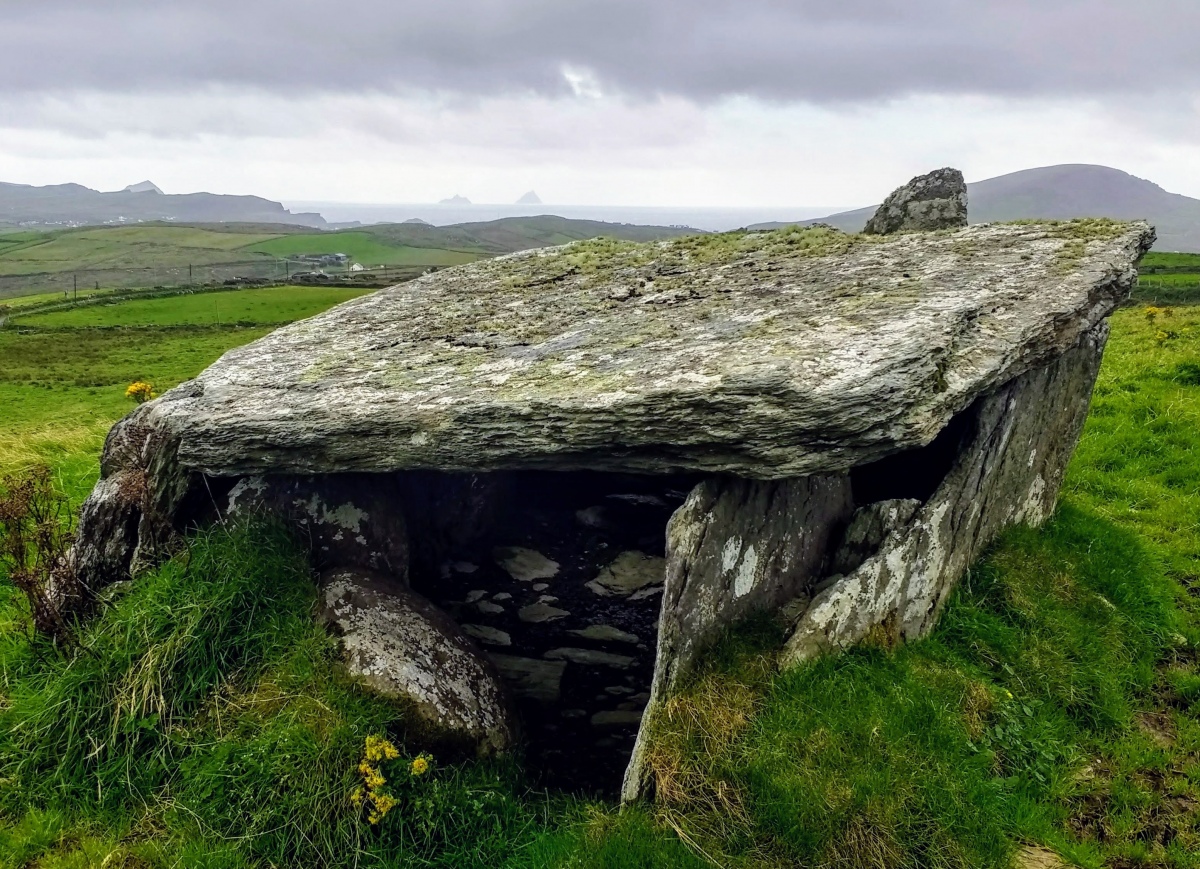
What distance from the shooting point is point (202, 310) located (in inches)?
2699

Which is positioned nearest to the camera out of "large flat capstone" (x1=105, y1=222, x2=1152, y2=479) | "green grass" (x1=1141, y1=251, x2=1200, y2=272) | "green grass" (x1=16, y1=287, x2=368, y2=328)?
"large flat capstone" (x1=105, y1=222, x2=1152, y2=479)

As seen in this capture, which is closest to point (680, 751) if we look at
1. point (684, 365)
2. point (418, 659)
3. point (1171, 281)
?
point (418, 659)

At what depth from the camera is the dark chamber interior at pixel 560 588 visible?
7.33 metres

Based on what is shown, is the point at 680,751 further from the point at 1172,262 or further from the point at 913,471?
the point at 1172,262

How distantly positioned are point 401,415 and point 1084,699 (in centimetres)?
611

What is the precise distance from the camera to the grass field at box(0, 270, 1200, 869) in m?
5.52

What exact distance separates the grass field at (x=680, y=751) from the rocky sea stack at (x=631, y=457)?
365 millimetres

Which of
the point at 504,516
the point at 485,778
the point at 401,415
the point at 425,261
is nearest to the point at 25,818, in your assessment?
the point at 485,778

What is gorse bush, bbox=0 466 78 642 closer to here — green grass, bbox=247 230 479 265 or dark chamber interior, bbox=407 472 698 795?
dark chamber interior, bbox=407 472 698 795

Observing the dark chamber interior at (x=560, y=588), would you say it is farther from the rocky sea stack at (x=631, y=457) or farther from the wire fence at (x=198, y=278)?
the wire fence at (x=198, y=278)

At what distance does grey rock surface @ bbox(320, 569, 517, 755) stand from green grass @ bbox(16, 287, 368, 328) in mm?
58317

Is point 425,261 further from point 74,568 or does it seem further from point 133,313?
point 74,568

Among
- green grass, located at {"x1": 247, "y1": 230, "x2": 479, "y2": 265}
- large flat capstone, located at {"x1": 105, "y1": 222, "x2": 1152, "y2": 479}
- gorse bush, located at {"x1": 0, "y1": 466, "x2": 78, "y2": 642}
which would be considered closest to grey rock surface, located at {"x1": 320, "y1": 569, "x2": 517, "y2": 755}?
large flat capstone, located at {"x1": 105, "y1": 222, "x2": 1152, "y2": 479}

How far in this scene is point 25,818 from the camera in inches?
240
